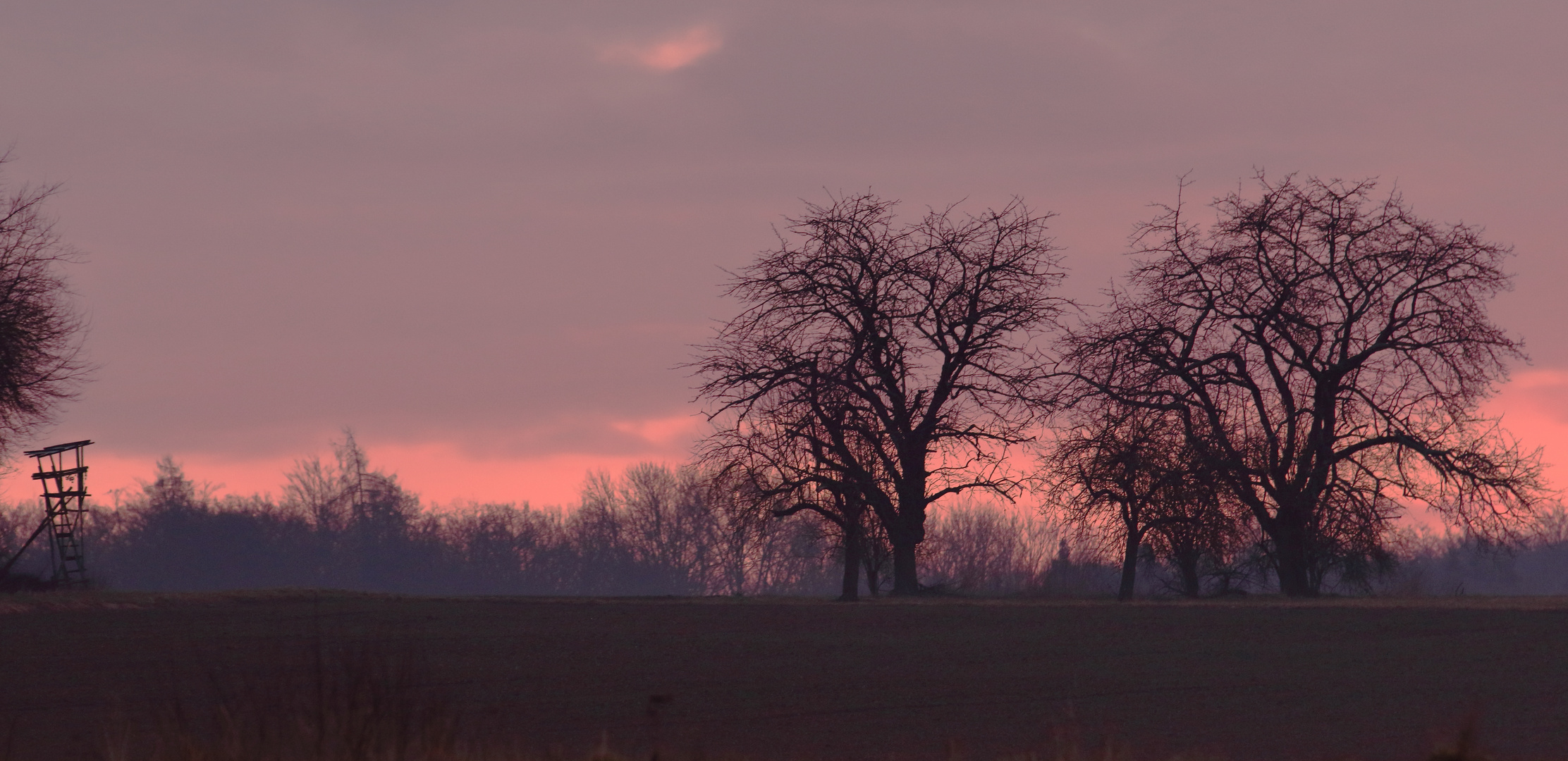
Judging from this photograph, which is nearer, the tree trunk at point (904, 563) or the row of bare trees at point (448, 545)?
the tree trunk at point (904, 563)

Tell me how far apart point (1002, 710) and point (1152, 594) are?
21.1m

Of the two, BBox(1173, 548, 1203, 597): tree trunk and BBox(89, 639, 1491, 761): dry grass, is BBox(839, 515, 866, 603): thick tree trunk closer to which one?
BBox(1173, 548, 1203, 597): tree trunk

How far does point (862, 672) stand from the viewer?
18203mm

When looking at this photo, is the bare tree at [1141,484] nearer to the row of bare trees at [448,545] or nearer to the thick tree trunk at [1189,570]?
the thick tree trunk at [1189,570]

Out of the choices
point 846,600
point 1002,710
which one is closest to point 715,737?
point 1002,710

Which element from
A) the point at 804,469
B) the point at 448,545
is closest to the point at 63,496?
the point at 804,469

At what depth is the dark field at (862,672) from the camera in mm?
13203

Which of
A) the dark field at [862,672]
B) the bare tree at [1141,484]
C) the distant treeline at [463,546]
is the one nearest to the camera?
the dark field at [862,672]

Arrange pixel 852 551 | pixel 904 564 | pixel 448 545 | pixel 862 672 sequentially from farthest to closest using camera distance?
pixel 448 545 < pixel 904 564 < pixel 852 551 < pixel 862 672

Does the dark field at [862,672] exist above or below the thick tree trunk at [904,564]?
below

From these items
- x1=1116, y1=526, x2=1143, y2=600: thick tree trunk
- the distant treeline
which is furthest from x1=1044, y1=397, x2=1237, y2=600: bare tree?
the distant treeline

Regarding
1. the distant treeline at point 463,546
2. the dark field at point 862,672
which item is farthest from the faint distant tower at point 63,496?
the distant treeline at point 463,546

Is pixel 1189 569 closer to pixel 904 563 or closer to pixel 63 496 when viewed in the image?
pixel 904 563

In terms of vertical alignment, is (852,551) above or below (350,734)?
above
